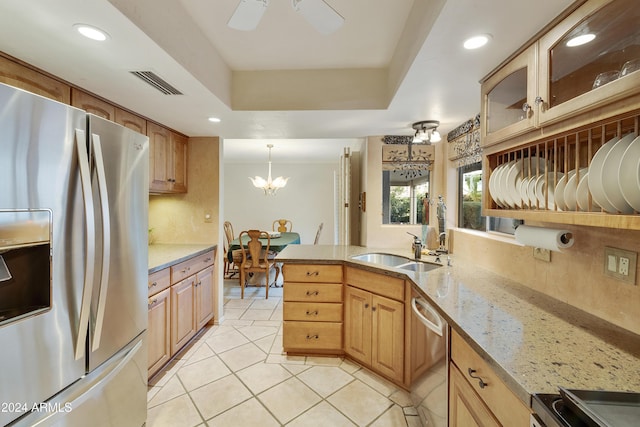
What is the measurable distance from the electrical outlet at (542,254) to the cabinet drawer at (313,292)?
141cm

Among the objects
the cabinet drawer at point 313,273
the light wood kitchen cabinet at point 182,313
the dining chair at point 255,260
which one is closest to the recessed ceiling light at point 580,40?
the cabinet drawer at point 313,273

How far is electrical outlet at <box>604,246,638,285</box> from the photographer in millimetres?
972

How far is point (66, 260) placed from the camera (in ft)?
3.32

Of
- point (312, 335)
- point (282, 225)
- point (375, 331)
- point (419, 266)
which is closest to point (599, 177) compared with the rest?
point (419, 266)

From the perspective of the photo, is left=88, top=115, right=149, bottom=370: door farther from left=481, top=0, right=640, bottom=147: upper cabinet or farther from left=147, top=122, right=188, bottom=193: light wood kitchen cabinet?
left=481, top=0, right=640, bottom=147: upper cabinet

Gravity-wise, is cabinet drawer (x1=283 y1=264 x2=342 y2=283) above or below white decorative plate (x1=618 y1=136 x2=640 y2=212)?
below

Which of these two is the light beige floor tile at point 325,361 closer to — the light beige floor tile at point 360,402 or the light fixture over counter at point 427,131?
the light beige floor tile at point 360,402

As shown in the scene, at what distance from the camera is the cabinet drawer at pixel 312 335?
2.31 meters

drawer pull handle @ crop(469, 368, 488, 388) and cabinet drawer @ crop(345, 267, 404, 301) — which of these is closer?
drawer pull handle @ crop(469, 368, 488, 388)

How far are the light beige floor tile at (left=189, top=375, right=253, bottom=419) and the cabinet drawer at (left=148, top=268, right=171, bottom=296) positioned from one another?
816 millimetres

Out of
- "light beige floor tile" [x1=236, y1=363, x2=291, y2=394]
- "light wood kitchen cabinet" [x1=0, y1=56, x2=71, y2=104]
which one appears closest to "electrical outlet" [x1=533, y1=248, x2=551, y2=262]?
"light beige floor tile" [x1=236, y1=363, x2=291, y2=394]

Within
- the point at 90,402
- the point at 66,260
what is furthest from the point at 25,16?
the point at 90,402

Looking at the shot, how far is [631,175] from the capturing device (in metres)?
0.74

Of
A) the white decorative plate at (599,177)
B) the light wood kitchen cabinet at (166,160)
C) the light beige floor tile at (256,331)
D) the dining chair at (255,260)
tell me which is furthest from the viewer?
the dining chair at (255,260)
